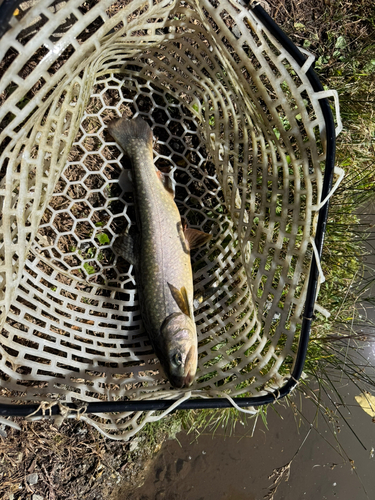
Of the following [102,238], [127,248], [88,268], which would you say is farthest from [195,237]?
[88,268]

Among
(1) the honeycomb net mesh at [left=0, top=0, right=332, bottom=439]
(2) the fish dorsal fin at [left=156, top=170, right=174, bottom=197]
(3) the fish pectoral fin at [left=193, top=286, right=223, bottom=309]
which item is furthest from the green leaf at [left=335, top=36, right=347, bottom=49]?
(3) the fish pectoral fin at [left=193, top=286, right=223, bottom=309]

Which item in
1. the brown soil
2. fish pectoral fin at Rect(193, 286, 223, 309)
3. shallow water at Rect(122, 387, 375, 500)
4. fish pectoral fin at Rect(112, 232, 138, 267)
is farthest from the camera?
shallow water at Rect(122, 387, 375, 500)

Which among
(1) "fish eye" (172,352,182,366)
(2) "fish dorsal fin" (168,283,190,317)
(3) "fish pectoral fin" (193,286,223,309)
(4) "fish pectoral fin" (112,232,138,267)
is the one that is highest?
(4) "fish pectoral fin" (112,232,138,267)

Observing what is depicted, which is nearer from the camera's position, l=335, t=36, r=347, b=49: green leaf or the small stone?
the small stone

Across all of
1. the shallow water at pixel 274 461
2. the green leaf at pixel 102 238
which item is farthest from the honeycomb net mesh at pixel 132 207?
the shallow water at pixel 274 461

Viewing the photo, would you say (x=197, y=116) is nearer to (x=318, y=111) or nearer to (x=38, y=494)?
(x=318, y=111)

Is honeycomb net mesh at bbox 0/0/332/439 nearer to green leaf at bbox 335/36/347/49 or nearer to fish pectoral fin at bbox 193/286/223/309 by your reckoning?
fish pectoral fin at bbox 193/286/223/309

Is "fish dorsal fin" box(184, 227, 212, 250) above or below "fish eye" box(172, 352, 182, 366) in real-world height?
above

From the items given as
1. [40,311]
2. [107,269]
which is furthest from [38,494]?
[107,269]
